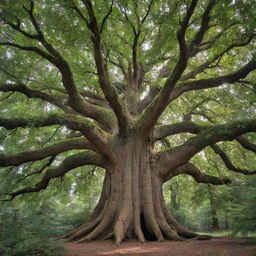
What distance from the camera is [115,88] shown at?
7.45 meters

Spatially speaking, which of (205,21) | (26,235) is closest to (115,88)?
(205,21)

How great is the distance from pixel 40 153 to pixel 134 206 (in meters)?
3.51

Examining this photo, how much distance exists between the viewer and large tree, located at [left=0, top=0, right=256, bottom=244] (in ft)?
20.5

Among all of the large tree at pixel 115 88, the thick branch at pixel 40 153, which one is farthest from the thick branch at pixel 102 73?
the thick branch at pixel 40 153

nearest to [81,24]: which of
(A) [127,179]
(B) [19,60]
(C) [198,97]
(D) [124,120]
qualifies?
(B) [19,60]

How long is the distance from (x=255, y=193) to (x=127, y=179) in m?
4.14

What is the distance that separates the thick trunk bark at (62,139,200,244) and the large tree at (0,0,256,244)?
1.4 inches

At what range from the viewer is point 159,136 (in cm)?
953

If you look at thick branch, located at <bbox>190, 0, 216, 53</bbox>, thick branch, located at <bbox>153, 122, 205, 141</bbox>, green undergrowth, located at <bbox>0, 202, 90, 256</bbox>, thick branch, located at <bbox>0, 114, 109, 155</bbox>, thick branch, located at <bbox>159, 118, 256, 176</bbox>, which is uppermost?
thick branch, located at <bbox>190, 0, 216, 53</bbox>

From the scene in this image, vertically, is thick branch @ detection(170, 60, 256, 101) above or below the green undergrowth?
above

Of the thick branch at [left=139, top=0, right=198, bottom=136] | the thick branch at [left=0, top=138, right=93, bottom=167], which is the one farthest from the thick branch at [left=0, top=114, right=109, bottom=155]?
the thick branch at [left=139, top=0, right=198, bottom=136]

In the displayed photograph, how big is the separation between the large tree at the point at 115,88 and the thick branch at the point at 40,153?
0.11ft

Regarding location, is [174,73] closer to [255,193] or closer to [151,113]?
[151,113]

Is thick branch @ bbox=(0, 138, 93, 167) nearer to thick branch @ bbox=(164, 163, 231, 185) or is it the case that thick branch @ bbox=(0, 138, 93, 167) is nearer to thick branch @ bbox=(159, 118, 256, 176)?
thick branch @ bbox=(159, 118, 256, 176)
